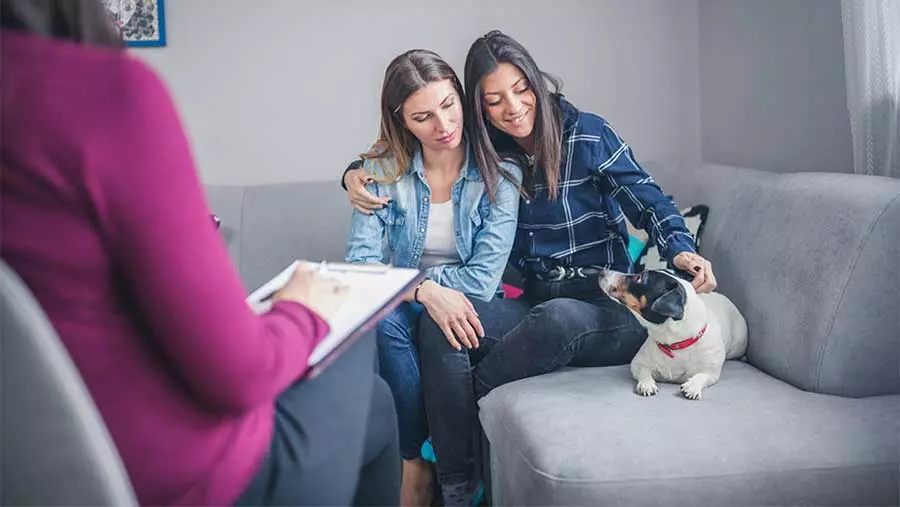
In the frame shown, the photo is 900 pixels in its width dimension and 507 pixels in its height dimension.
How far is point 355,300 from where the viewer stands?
108 cm

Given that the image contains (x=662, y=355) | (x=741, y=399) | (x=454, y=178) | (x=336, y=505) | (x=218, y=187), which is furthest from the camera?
(x=218, y=187)

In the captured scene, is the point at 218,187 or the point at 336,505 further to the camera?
the point at 218,187

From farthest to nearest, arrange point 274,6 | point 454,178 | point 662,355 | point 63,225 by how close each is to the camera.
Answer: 1. point 274,6
2. point 454,178
3. point 662,355
4. point 63,225

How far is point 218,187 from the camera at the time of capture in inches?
98.8

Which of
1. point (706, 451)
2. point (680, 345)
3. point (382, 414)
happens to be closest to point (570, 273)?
point (680, 345)

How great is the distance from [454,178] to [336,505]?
112cm

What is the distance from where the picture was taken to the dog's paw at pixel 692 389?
153cm

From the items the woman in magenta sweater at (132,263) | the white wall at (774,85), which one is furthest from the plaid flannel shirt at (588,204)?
the woman in magenta sweater at (132,263)

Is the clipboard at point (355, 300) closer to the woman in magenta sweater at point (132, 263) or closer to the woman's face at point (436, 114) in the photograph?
the woman in magenta sweater at point (132, 263)

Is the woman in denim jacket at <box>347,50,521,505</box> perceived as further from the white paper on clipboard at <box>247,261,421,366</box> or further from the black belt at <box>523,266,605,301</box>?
the white paper on clipboard at <box>247,261,421,366</box>

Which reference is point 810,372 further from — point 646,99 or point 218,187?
point 218,187

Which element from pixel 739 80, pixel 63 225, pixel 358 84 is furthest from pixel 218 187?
pixel 63 225

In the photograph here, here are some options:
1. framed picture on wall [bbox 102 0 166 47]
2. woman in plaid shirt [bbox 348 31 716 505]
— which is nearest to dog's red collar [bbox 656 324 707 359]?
woman in plaid shirt [bbox 348 31 716 505]

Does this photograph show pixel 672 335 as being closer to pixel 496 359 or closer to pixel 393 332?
pixel 496 359
